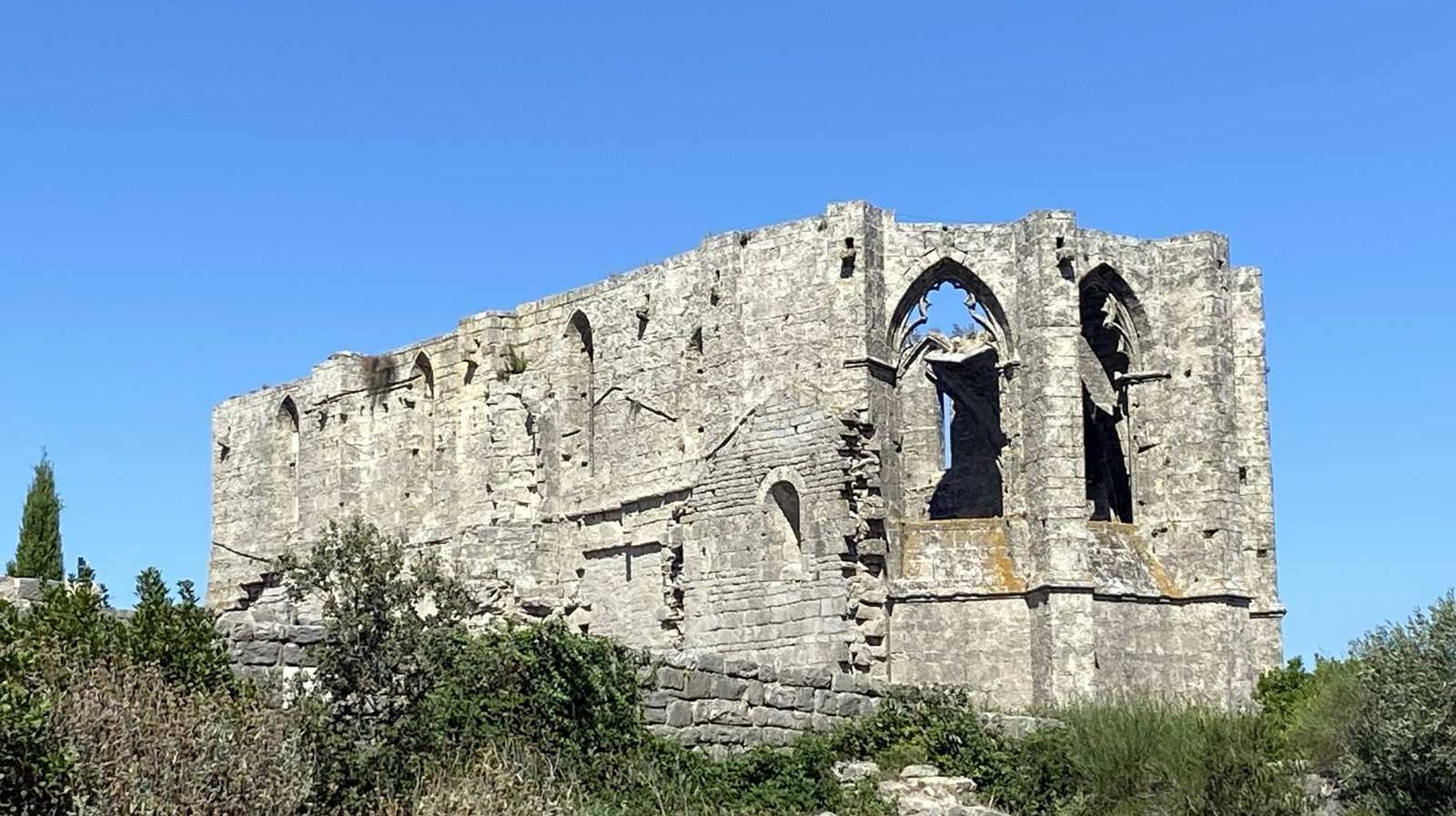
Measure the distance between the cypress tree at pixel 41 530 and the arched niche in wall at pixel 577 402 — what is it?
279 inches

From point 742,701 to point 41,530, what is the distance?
54.1ft

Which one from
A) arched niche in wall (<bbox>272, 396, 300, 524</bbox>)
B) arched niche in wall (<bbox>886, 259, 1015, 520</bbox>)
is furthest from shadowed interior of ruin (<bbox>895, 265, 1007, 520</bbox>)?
arched niche in wall (<bbox>272, 396, 300, 524</bbox>)

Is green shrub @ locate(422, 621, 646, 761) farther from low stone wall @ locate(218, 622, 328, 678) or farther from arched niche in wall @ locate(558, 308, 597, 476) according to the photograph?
arched niche in wall @ locate(558, 308, 597, 476)

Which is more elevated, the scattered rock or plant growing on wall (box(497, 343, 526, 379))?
plant growing on wall (box(497, 343, 526, 379))

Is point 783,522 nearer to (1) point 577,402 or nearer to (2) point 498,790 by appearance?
(1) point 577,402

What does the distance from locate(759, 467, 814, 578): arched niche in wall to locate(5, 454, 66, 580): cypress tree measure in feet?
32.3

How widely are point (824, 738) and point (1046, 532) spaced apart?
903cm

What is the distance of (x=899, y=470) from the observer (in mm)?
27234

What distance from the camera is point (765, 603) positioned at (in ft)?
86.4

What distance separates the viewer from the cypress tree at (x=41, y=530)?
29.8m

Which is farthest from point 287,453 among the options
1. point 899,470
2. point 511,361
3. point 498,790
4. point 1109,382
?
point 498,790

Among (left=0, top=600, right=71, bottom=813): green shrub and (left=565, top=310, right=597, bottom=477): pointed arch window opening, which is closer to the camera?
(left=0, top=600, right=71, bottom=813): green shrub

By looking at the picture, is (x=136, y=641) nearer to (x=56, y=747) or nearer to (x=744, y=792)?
(x=56, y=747)

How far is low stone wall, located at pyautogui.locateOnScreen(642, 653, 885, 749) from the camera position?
16781 millimetres
